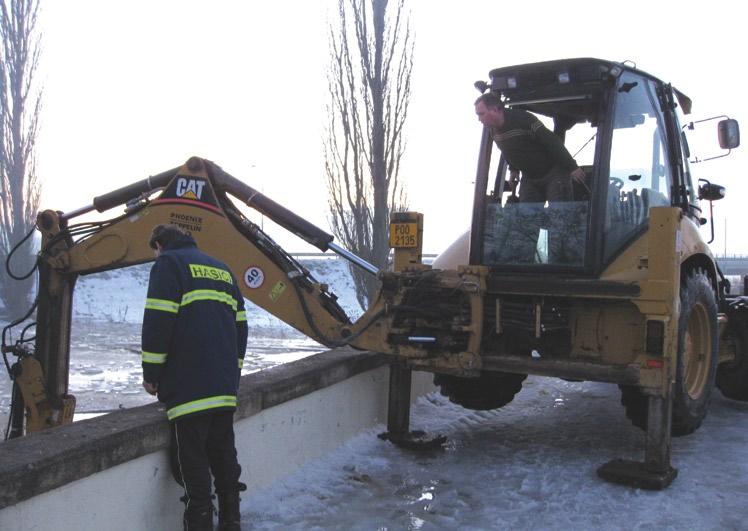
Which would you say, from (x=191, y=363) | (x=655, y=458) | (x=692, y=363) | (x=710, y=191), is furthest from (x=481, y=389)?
(x=191, y=363)

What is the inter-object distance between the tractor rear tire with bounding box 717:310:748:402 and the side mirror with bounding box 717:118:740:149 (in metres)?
1.63

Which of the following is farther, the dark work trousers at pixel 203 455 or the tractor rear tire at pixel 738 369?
the tractor rear tire at pixel 738 369

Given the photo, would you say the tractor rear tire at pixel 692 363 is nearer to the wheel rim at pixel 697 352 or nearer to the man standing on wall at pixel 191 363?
the wheel rim at pixel 697 352

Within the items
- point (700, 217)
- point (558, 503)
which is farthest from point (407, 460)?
point (700, 217)

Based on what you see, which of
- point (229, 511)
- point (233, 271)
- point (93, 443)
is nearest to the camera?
point (93, 443)

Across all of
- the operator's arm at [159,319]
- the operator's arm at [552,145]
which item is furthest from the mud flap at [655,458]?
the operator's arm at [159,319]

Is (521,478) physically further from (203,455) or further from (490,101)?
(490,101)

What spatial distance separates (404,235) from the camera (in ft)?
17.8

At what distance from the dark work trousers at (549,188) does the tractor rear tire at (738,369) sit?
2666 mm

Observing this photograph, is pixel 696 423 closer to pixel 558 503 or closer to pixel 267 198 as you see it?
pixel 558 503

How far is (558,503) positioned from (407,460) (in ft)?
4.11

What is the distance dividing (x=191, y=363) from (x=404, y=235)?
2.29 metres

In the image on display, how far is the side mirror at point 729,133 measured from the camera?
6223mm

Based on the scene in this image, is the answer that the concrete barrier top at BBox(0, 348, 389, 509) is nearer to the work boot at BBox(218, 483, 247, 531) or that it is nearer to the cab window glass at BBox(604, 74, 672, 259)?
the work boot at BBox(218, 483, 247, 531)
